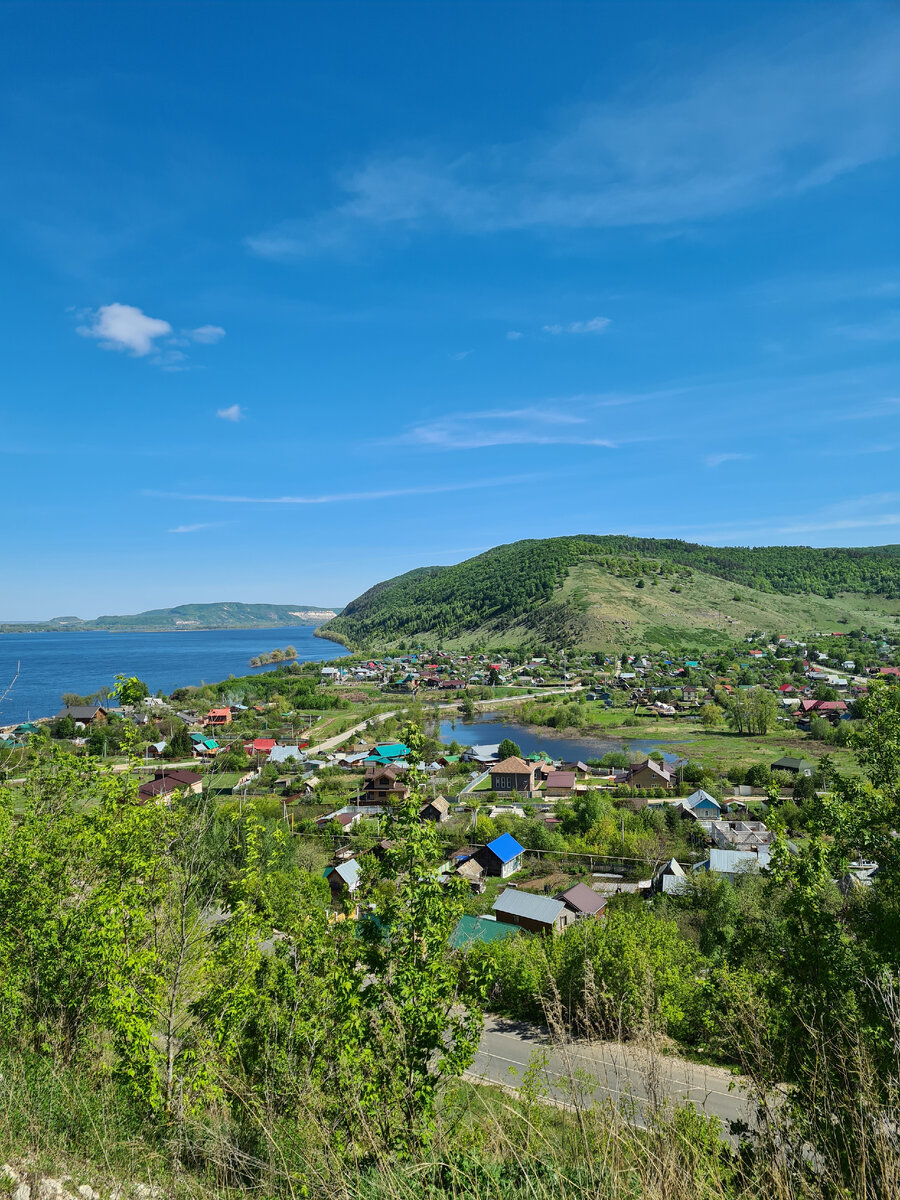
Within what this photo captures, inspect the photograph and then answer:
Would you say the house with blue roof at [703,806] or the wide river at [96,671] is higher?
the wide river at [96,671]

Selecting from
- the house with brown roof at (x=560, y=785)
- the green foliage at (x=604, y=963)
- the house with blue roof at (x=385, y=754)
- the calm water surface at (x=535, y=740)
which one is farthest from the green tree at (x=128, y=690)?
the calm water surface at (x=535, y=740)

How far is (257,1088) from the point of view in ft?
18.6

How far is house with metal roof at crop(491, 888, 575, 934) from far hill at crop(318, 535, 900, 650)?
92.8 m

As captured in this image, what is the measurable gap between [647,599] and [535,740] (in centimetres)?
7895

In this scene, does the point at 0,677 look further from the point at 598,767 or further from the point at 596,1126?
the point at 596,1126

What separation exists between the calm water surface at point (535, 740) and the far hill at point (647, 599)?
49.0 m

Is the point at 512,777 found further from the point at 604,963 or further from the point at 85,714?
the point at 85,714

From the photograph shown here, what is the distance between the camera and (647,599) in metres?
132

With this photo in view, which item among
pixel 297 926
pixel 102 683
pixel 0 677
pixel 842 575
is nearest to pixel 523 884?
pixel 297 926

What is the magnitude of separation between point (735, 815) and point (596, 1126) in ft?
120

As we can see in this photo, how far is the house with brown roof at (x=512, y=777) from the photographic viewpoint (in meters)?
42.5

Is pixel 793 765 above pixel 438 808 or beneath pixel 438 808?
beneath

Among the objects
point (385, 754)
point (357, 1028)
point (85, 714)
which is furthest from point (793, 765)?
point (85, 714)

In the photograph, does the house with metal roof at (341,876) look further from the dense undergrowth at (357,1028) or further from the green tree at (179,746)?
the green tree at (179,746)
